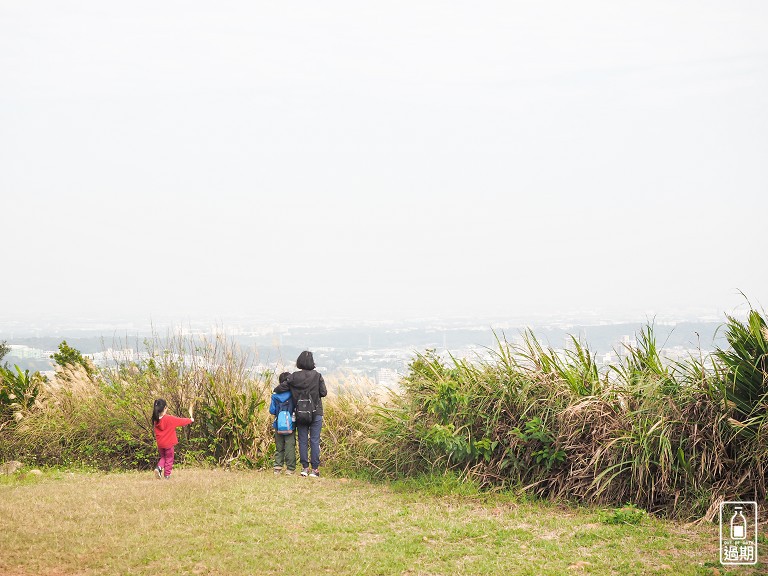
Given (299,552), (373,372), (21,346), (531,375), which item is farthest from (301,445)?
(21,346)

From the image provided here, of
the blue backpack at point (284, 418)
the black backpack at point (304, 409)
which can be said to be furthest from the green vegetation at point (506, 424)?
the blue backpack at point (284, 418)

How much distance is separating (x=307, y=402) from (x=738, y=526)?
254 inches

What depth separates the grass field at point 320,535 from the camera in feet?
24.4

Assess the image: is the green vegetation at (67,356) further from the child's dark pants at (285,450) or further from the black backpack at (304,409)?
the black backpack at (304,409)

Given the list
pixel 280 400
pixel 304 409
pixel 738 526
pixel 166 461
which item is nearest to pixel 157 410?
pixel 166 461

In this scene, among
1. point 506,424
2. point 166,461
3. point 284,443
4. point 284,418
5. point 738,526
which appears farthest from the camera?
point 284,443

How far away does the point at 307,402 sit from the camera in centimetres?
1272

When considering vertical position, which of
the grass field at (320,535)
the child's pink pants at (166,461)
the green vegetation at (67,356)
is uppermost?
the green vegetation at (67,356)
